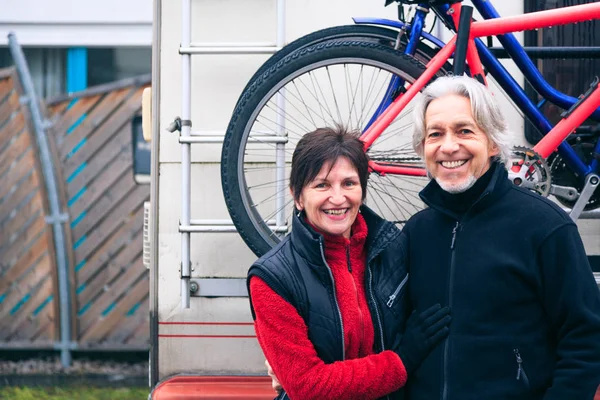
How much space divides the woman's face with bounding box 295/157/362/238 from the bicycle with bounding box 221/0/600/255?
0.75 metres

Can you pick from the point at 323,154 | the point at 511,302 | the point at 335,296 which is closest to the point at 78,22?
the point at 323,154

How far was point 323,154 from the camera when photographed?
74.4 inches

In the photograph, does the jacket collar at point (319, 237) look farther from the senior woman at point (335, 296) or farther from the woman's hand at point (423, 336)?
the woman's hand at point (423, 336)

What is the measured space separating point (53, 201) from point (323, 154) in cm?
431

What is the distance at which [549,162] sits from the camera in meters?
2.94

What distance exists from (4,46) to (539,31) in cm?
406

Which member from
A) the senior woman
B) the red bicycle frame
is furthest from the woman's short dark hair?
the red bicycle frame

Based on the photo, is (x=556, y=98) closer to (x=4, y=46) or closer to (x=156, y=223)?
(x=156, y=223)

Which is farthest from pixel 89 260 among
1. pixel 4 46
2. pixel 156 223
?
pixel 156 223

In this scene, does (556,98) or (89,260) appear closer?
(556,98)

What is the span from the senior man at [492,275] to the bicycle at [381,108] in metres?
0.76

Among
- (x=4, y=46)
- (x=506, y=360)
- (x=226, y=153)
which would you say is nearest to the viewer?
(x=506, y=360)

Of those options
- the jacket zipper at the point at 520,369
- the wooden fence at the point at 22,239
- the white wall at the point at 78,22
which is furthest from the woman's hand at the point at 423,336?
the wooden fence at the point at 22,239

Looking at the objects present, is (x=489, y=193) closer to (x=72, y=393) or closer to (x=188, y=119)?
(x=188, y=119)
